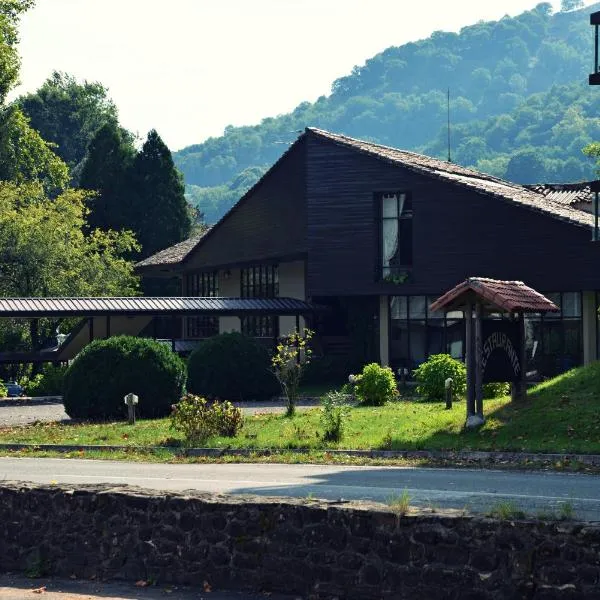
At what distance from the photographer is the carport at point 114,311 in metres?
48.2

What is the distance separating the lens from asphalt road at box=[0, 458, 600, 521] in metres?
16.4

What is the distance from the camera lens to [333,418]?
2770 cm

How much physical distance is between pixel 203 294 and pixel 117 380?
1326 inches

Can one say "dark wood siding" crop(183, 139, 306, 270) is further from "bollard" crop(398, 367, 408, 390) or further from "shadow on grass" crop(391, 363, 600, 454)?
"shadow on grass" crop(391, 363, 600, 454)

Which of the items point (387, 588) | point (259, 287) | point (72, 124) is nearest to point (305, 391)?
point (259, 287)

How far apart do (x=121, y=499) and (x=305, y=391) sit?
1373 inches

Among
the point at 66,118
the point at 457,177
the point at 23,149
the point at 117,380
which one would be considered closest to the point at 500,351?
the point at 117,380

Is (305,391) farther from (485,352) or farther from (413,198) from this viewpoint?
(485,352)

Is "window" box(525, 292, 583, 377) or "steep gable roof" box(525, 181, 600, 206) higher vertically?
"steep gable roof" box(525, 181, 600, 206)

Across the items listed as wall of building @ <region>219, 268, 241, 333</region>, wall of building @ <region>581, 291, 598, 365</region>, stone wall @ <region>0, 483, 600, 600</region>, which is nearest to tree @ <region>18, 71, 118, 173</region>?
wall of building @ <region>219, 268, 241, 333</region>

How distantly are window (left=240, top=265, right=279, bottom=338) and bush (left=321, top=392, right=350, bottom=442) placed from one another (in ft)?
95.6

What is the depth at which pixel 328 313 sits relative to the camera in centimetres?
5503

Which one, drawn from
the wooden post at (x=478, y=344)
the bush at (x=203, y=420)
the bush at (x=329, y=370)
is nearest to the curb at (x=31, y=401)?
the bush at (x=329, y=370)

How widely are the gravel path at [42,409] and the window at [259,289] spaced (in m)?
14.3
